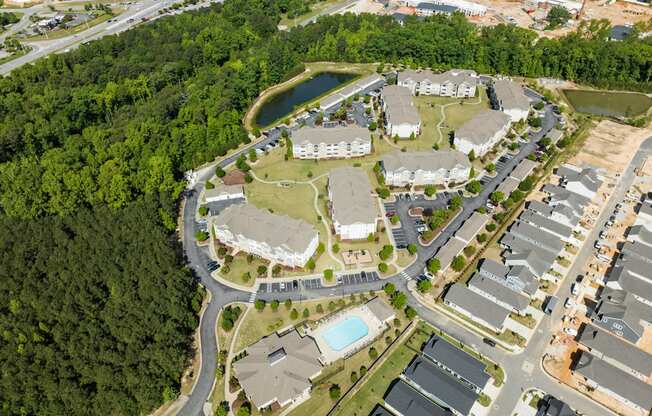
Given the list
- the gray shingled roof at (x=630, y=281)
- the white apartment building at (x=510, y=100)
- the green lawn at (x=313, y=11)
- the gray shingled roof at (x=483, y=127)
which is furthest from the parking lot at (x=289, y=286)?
the green lawn at (x=313, y=11)

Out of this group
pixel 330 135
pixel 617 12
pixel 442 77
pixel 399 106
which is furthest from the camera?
pixel 617 12

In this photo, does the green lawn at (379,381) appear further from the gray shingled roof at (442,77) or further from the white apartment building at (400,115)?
the gray shingled roof at (442,77)

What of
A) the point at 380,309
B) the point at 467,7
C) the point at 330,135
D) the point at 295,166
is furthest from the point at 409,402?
the point at 467,7

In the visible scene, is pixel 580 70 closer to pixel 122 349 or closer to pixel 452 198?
pixel 452 198

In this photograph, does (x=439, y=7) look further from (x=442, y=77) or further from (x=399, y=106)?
(x=399, y=106)

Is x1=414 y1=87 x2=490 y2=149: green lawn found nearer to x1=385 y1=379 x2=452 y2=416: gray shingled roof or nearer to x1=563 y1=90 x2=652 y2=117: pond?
x1=563 y1=90 x2=652 y2=117: pond
